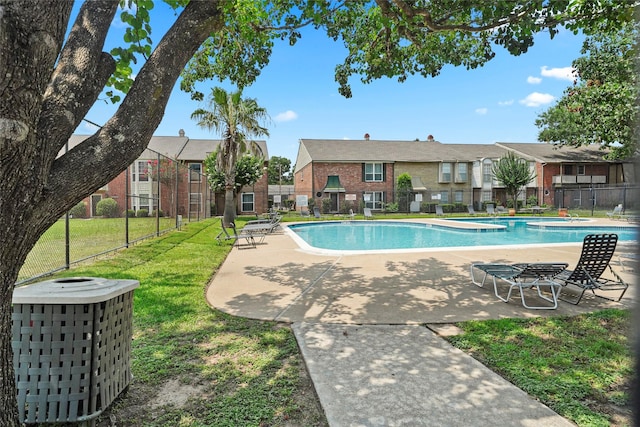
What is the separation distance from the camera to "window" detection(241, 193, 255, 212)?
1347 inches

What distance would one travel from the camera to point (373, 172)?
37.0 m

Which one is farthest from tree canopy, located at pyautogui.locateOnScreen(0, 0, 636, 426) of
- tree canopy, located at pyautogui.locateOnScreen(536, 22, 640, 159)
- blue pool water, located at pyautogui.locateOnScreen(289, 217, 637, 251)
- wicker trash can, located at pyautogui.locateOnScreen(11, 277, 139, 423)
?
blue pool water, located at pyautogui.locateOnScreen(289, 217, 637, 251)

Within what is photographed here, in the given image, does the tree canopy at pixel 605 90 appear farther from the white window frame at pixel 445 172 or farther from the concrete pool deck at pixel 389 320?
the white window frame at pixel 445 172

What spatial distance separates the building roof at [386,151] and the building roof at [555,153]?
1.98 meters

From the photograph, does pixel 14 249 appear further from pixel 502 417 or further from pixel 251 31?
pixel 251 31

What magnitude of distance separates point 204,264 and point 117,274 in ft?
6.89

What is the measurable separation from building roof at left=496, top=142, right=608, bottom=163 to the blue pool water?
2070cm

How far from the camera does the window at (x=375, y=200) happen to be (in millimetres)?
36109

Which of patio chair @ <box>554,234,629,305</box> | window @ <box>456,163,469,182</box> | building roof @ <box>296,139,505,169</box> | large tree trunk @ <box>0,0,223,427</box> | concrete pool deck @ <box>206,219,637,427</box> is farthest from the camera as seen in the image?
window @ <box>456,163,469,182</box>

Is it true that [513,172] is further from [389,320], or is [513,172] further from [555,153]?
[389,320]

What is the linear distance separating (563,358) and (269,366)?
9.61 ft

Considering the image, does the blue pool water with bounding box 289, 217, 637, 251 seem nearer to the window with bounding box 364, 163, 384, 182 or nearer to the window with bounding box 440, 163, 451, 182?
the window with bounding box 364, 163, 384, 182

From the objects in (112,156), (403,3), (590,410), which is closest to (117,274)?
(112,156)

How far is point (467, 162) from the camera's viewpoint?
38.6 metres
